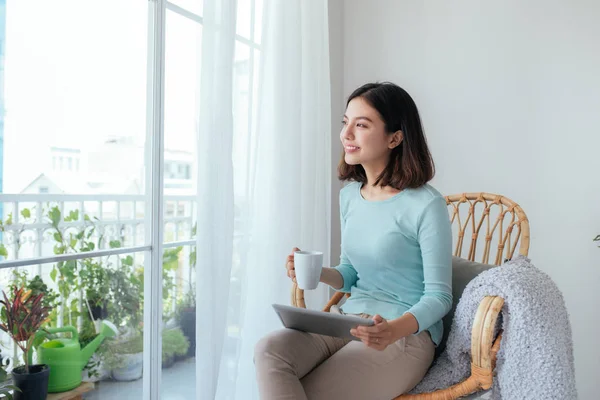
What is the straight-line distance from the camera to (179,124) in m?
1.88

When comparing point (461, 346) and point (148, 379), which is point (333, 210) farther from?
point (461, 346)

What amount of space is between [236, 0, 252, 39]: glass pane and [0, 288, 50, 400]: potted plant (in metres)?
1.10

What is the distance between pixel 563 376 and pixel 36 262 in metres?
1.33

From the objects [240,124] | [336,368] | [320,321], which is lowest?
[336,368]

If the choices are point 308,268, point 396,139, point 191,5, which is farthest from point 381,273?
point 191,5

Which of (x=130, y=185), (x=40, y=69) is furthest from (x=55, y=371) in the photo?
(x=40, y=69)

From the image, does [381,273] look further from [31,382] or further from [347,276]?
[31,382]

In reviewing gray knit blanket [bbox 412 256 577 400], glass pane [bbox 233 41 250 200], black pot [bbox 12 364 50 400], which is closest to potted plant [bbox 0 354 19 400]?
black pot [bbox 12 364 50 400]

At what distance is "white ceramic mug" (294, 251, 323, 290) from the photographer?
3.85ft

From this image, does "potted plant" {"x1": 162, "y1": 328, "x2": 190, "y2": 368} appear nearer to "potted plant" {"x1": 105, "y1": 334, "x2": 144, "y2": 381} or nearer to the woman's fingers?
"potted plant" {"x1": 105, "y1": 334, "x2": 144, "y2": 381}

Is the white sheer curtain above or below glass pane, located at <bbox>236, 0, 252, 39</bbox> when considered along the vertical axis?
below

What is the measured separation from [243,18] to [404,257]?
110 centimetres

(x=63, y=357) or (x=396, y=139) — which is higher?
(x=396, y=139)

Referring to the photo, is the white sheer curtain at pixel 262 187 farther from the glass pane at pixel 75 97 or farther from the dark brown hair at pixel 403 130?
the dark brown hair at pixel 403 130
